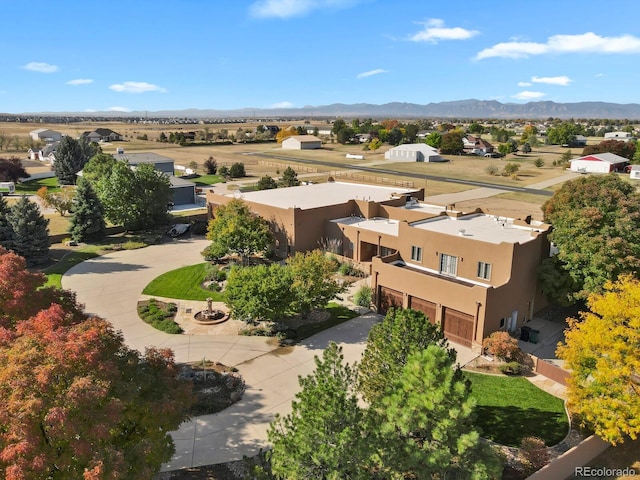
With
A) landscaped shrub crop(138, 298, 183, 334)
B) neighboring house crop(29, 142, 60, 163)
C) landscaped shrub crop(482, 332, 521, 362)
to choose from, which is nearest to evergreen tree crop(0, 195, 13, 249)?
landscaped shrub crop(138, 298, 183, 334)

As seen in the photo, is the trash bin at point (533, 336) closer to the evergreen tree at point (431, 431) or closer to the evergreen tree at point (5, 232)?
the evergreen tree at point (431, 431)

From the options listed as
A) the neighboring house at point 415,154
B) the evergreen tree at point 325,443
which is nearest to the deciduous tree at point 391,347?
the evergreen tree at point 325,443

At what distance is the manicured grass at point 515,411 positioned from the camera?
20406mm

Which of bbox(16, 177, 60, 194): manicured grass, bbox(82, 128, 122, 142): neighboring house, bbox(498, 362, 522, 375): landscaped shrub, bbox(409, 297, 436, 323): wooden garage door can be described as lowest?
bbox(498, 362, 522, 375): landscaped shrub

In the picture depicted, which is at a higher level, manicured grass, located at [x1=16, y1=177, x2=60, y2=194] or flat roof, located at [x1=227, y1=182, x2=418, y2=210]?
flat roof, located at [x1=227, y1=182, x2=418, y2=210]

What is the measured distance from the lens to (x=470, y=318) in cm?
2759

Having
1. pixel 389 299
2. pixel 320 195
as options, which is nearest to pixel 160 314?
pixel 389 299

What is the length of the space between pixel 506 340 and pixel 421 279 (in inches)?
239

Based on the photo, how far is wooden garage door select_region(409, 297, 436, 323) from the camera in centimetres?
2934

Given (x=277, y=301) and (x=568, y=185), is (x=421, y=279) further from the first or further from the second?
(x=568, y=185)

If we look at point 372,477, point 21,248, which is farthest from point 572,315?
point 21,248

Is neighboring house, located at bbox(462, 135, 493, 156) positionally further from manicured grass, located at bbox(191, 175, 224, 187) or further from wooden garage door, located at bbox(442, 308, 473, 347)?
wooden garage door, located at bbox(442, 308, 473, 347)

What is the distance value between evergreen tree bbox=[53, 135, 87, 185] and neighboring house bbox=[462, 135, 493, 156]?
4067 inches

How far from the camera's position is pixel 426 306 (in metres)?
29.6
